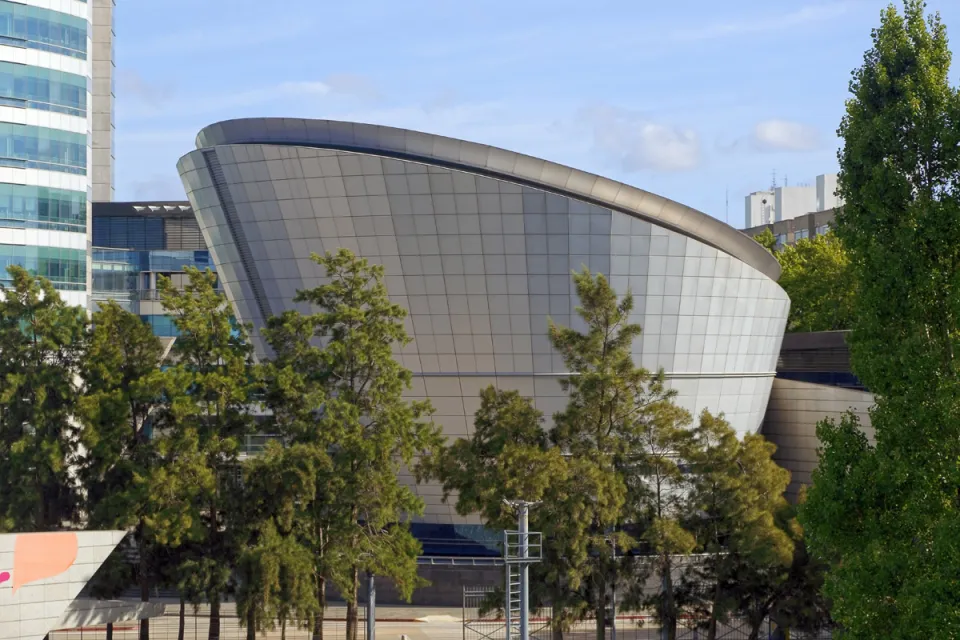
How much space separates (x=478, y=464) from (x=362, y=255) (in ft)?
47.2

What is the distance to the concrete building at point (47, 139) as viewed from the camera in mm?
55062

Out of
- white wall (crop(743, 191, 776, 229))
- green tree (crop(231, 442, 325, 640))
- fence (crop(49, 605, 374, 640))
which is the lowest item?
fence (crop(49, 605, 374, 640))

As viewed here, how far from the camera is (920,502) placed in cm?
2123

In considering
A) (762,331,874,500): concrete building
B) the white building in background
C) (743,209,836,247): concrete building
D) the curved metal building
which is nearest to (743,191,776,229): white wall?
the white building in background

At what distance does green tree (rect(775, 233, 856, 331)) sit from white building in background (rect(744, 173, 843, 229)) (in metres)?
86.6

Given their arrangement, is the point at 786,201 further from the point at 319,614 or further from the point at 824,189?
the point at 319,614

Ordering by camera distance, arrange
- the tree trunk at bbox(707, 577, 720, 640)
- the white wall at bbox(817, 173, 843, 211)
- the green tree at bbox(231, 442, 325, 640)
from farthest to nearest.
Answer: the white wall at bbox(817, 173, 843, 211) < the tree trunk at bbox(707, 577, 720, 640) < the green tree at bbox(231, 442, 325, 640)

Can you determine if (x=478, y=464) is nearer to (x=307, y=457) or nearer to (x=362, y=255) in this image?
(x=307, y=457)

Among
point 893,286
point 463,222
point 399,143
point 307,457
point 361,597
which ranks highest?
point 399,143

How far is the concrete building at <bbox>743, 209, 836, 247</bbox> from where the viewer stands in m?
121

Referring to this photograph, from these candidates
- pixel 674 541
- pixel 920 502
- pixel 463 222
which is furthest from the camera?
pixel 463 222

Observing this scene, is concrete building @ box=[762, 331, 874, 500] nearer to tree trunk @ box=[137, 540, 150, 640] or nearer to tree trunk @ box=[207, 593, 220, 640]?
tree trunk @ box=[207, 593, 220, 640]

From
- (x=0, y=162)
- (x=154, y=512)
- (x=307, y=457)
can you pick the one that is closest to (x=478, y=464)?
(x=307, y=457)

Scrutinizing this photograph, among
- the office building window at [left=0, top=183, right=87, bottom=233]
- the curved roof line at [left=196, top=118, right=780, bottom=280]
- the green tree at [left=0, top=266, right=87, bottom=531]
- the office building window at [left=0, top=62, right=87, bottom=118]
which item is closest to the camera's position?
the green tree at [left=0, top=266, right=87, bottom=531]
